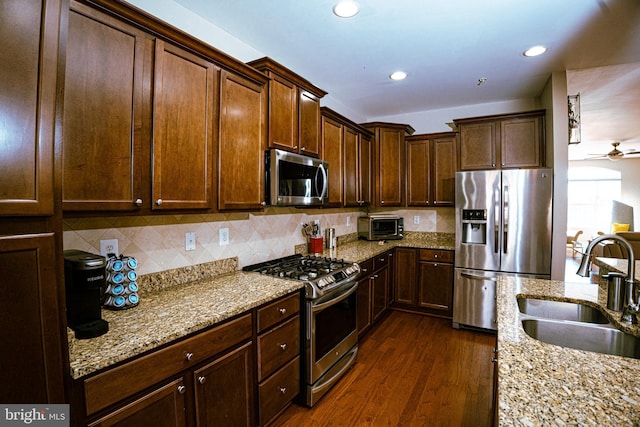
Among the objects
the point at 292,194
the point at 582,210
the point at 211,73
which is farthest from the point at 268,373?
the point at 582,210

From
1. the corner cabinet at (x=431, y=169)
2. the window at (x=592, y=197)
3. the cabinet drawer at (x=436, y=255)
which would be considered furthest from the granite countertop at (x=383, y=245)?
the window at (x=592, y=197)

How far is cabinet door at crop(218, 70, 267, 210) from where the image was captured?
6.19 ft

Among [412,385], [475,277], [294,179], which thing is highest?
[294,179]

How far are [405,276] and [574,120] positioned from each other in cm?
250

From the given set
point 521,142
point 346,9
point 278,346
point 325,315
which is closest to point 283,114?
point 346,9

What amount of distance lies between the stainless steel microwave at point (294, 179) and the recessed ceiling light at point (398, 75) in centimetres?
121

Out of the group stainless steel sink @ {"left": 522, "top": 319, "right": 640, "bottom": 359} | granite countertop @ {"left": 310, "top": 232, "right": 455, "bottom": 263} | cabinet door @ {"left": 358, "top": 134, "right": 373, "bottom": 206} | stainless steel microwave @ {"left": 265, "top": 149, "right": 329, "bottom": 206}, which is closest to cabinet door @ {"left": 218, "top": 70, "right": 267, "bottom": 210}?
stainless steel microwave @ {"left": 265, "top": 149, "right": 329, "bottom": 206}

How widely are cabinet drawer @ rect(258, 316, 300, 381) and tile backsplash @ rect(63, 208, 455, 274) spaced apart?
0.73 m

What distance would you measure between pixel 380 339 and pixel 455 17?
2.97 metres

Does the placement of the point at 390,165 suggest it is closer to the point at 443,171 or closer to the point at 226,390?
the point at 443,171

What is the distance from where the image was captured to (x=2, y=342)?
0.82 metres

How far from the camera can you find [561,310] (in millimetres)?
1671

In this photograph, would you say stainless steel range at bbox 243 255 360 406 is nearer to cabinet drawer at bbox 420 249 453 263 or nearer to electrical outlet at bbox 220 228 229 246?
electrical outlet at bbox 220 228 229 246

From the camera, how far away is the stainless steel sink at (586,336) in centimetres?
129
